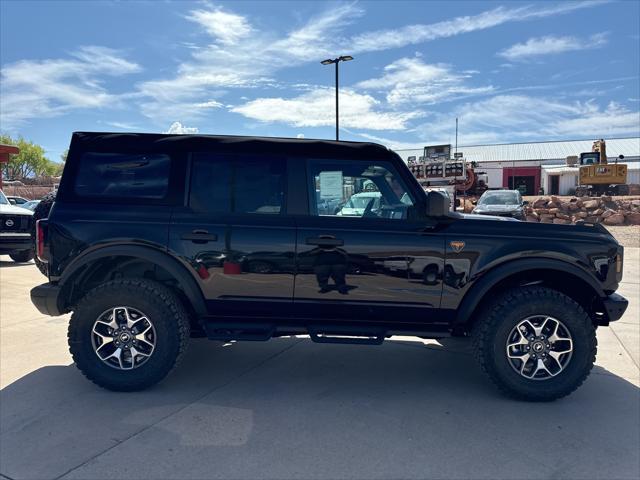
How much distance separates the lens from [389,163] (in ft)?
12.0

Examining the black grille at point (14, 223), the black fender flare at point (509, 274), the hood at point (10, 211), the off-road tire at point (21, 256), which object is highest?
the hood at point (10, 211)

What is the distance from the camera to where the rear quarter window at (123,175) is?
3650 millimetres

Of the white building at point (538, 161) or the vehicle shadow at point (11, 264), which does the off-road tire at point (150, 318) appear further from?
the white building at point (538, 161)

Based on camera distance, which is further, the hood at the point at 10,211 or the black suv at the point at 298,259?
the hood at the point at 10,211

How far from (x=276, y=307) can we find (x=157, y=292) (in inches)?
36.6

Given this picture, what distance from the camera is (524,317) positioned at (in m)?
3.46

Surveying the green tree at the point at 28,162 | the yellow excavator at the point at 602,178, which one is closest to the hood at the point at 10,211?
the yellow excavator at the point at 602,178

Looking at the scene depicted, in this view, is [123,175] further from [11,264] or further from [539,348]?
[11,264]

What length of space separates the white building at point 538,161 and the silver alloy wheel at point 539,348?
133 ft

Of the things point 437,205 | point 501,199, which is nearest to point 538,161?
point 501,199

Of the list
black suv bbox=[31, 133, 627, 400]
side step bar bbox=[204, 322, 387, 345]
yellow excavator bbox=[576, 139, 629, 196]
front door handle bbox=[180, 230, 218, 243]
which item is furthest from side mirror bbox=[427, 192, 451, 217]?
yellow excavator bbox=[576, 139, 629, 196]

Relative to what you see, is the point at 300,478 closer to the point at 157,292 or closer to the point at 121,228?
the point at 157,292

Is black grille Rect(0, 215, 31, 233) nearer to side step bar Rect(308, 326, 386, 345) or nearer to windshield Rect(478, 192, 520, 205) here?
side step bar Rect(308, 326, 386, 345)

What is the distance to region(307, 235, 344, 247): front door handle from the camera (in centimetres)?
348
